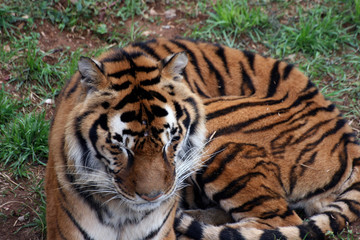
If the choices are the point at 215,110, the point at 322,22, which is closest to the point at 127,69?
the point at 215,110

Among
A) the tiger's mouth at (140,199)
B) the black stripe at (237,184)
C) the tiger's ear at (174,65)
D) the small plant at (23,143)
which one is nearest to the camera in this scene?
the tiger's mouth at (140,199)

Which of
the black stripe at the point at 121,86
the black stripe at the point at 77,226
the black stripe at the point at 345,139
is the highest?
the black stripe at the point at 121,86

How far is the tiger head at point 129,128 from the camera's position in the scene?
8.43ft

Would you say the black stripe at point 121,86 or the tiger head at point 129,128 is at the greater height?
the black stripe at point 121,86

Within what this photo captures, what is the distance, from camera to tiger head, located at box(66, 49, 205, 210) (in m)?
2.57

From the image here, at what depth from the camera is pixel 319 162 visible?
3727mm

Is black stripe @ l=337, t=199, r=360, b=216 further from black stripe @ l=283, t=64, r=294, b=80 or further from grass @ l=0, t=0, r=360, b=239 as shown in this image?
grass @ l=0, t=0, r=360, b=239

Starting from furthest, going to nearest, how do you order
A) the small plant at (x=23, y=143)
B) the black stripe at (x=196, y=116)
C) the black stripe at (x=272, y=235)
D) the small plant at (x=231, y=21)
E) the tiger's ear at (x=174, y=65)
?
1. the small plant at (x=231, y=21)
2. the small plant at (x=23, y=143)
3. the black stripe at (x=272, y=235)
4. the black stripe at (x=196, y=116)
5. the tiger's ear at (x=174, y=65)

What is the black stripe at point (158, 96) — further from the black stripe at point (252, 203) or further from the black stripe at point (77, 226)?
the black stripe at point (252, 203)

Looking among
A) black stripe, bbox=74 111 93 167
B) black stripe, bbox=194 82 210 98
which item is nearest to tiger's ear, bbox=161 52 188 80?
black stripe, bbox=74 111 93 167

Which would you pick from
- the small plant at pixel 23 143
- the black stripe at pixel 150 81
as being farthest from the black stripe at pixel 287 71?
the small plant at pixel 23 143

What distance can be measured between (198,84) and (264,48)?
1.97m

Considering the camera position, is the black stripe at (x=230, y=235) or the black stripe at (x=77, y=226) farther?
the black stripe at (x=230, y=235)

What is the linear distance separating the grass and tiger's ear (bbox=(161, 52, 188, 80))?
6.33 feet
